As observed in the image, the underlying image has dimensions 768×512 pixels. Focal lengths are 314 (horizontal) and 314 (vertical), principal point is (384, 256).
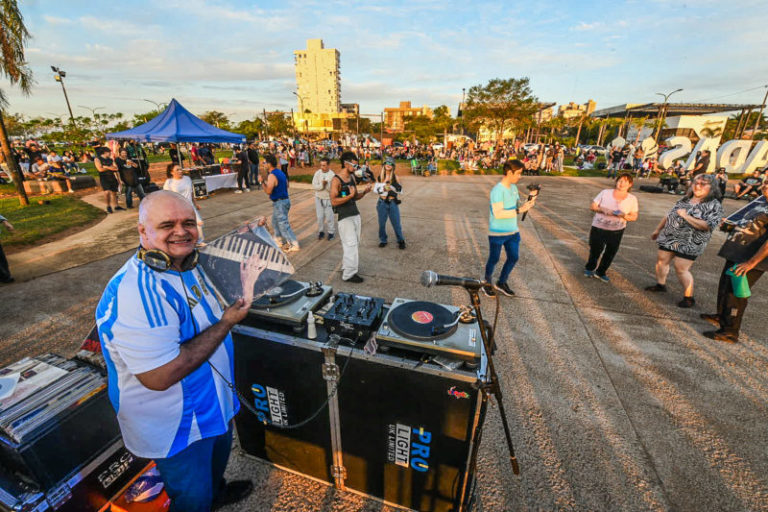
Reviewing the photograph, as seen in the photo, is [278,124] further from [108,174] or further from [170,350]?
[170,350]

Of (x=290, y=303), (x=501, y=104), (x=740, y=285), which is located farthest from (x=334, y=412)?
(x=501, y=104)

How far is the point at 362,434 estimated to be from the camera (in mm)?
2178

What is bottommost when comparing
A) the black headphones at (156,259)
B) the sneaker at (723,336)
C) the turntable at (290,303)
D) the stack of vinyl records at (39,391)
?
the sneaker at (723,336)

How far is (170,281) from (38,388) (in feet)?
4.23

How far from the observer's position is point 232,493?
240cm

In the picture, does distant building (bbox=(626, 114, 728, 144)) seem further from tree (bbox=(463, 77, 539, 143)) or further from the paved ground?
the paved ground

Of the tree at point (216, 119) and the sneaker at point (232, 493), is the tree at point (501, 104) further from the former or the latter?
the tree at point (216, 119)

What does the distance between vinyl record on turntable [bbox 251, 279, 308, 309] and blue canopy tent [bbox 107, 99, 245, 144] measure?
12.6m

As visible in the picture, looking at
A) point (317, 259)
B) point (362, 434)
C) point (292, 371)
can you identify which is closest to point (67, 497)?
point (292, 371)

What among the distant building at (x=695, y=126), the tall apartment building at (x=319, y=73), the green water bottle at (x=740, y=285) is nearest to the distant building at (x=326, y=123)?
the tall apartment building at (x=319, y=73)

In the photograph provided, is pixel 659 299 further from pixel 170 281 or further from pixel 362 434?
pixel 170 281

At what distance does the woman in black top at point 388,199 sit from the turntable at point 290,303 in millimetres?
4750

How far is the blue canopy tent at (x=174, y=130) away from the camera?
39.1 feet

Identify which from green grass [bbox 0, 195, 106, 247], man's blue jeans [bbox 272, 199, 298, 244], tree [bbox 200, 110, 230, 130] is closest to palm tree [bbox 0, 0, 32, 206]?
green grass [bbox 0, 195, 106, 247]
